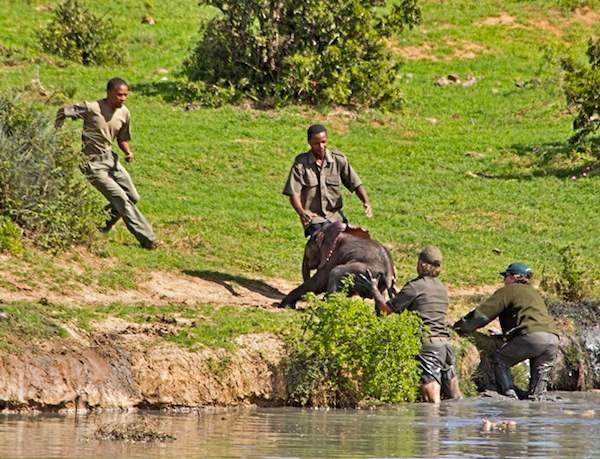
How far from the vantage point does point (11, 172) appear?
1570cm

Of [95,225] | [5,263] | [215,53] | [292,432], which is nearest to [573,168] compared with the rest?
[215,53]

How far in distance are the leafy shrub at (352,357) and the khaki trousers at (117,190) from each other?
4.23 metres

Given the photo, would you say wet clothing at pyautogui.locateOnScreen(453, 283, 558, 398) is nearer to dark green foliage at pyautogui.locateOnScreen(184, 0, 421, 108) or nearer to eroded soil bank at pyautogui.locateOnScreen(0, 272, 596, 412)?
eroded soil bank at pyautogui.locateOnScreen(0, 272, 596, 412)

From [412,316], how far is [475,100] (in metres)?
17.9

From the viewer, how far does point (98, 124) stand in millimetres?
16562

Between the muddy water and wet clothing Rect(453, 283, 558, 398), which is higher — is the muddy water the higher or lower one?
the lower one

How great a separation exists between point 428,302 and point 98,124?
15.6ft

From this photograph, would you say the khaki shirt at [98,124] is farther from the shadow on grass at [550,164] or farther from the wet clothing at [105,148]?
the shadow on grass at [550,164]

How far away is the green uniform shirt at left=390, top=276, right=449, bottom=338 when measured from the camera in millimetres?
13562

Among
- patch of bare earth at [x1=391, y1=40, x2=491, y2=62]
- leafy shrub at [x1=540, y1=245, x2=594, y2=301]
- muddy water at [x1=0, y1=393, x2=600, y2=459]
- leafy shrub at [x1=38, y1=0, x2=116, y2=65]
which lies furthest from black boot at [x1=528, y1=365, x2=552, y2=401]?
patch of bare earth at [x1=391, y1=40, x2=491, y2=62]

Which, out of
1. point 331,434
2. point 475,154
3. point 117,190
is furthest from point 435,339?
point 475,154

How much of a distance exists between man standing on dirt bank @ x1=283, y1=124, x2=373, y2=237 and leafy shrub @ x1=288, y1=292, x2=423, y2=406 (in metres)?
2.67

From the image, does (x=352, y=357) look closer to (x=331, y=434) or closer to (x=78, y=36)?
(x=331, y=434)

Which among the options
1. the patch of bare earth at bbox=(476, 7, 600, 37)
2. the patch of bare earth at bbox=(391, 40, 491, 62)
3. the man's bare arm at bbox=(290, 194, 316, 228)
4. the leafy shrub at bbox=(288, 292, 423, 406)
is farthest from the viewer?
the patch of bare earth at bbox=(476, 7, 600, 37)
